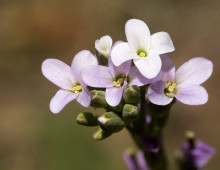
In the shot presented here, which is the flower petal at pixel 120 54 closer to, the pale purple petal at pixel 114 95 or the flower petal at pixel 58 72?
the pale purple petal at pixel 114 95

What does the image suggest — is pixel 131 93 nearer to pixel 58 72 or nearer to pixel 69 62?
pixel 58 72

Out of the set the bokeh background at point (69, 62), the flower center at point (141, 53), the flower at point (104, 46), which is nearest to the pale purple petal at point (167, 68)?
the flower center at point (141, 53)

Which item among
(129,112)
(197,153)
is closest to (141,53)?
(129,112)

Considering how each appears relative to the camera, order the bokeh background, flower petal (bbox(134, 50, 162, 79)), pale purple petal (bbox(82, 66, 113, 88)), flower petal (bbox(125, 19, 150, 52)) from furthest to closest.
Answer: the bokeh background, flower petal (bbox(125, 19, 150, 52)), pale purple petal (bbox(82, 66, 113, 88)), flower petal (bbox(134, 50, 162, 79))

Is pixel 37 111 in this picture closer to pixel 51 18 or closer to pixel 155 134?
pixel 51 18

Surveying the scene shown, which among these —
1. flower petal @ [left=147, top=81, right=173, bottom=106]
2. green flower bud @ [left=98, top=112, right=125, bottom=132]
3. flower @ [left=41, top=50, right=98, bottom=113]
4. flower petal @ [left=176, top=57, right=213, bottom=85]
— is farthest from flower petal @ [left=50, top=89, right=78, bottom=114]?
flower petal @ [left=176, top=57, right=213, bottom=85]

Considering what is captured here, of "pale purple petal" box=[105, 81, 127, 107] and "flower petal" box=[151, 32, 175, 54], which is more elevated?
"flower petal" box=[151, 32, 175, 54]

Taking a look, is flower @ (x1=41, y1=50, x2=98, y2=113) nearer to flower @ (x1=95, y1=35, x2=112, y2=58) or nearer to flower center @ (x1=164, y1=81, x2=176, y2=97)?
flower @ (x1=95, y1=35, x2=112, y2=58)
